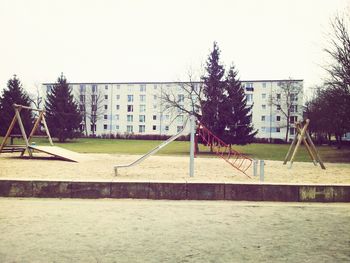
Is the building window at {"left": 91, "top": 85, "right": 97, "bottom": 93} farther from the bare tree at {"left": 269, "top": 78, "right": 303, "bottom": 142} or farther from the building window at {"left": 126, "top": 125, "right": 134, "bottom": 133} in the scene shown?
the bare tree at {"left": 269, "top": 78, "right": 303, "bottom": 142}

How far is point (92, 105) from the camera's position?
86.6 metres

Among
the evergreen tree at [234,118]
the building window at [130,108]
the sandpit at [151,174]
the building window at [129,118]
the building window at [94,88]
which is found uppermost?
the building window at [94,88]

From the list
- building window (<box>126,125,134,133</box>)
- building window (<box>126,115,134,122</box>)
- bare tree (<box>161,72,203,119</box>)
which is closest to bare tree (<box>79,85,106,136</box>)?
building window (<box>126,115,134,122</box>)

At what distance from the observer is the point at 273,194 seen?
8648mm

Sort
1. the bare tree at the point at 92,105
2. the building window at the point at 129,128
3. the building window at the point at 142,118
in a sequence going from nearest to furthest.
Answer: the bare tree at the point at 92,105 < the building window at the point at 142,118 < the building window at the point at 129,128

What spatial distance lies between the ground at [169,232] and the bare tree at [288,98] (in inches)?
2696

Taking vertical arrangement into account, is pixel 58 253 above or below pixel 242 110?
below

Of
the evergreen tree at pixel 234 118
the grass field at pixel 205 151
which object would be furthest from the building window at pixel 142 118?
the evergreen tree at pixel 234 118

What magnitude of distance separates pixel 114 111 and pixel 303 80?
154 feet

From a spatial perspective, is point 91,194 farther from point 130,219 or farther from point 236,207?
point 236,207

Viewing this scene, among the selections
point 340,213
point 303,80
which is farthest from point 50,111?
A: point 303,80

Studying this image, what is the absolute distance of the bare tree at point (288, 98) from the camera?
245 feet

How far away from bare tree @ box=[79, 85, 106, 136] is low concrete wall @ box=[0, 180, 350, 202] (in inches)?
3114

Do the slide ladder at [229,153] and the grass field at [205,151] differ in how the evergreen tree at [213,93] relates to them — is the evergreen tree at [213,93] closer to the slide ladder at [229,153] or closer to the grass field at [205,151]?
the grass field at [205,151]
